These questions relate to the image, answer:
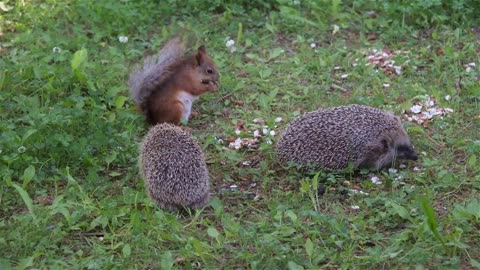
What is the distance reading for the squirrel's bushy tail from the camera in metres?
7.38

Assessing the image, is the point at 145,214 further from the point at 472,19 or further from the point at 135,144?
the point at 472,19

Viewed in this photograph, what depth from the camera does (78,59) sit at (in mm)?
7988

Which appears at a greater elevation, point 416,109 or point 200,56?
point 200,56

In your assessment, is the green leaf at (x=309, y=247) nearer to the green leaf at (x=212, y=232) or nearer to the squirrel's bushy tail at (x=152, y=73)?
the green leaf at (x=212, y=232)

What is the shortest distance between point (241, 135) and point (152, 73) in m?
0.94

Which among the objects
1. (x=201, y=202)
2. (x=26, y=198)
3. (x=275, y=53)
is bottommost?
(x=275, y=53)

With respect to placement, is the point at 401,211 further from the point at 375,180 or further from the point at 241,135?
the point at 241,135

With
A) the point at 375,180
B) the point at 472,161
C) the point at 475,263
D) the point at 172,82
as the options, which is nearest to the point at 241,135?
the point at 172,82

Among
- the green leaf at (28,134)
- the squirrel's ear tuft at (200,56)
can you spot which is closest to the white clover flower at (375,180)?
the squirrel's ear tuft at (200,56)

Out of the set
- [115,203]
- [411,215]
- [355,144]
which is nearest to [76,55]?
[115,203]

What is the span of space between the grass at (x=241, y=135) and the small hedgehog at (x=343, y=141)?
129 mm

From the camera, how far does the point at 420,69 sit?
8445 millimetres

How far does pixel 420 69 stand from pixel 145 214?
3.66m

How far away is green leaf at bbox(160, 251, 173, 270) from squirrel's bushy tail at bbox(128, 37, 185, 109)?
2259 mm
